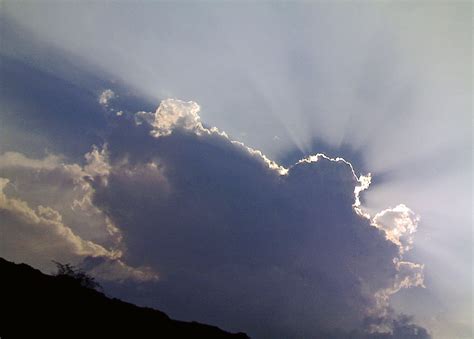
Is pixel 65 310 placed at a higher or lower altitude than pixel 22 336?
higher

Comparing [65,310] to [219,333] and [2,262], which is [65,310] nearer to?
[2,262]

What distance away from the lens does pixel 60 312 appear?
39656 mm

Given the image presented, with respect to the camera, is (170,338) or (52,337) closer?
(52,337)

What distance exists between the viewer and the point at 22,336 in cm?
3872

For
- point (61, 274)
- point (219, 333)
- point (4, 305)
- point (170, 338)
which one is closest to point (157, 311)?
point (170, 338)

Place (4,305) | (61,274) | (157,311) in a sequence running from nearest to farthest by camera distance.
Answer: (4,305) < (157,311) < (61,274)

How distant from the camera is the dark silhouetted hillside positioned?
38469 mm

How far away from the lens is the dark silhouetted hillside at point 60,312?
3847cm

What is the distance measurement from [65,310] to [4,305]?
5.25 meters

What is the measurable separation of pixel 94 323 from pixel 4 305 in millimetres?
8231

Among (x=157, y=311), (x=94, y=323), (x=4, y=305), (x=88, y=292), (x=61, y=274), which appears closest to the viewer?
(x=4, y=305)

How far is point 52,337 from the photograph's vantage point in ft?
126

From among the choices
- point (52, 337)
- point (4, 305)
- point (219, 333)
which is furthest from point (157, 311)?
point (4, 305)

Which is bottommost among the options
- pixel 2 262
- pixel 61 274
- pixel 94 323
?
pixel 94 323
